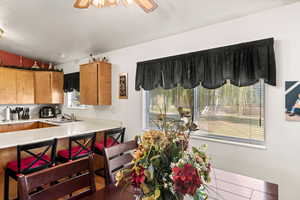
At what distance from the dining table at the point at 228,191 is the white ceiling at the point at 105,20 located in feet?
5.58

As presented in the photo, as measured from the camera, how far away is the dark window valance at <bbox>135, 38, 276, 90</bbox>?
1821 millimetres

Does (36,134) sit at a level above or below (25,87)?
below

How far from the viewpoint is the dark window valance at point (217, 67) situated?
5.98 ft

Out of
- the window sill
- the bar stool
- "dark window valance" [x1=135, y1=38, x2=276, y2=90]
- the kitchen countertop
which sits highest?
"dark window valance" [x1=135, y1=38, x2=276, y2=90]

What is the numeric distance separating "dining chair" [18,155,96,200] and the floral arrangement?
A: 1.55ft

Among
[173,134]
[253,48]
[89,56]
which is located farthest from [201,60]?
[89,56]

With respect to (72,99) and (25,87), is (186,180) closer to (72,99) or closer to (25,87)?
(72,99)

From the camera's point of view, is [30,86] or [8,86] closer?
[8,86]

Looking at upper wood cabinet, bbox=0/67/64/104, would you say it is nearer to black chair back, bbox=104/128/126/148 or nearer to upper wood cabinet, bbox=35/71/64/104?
upper wood cabinet, bbox=35/71/64/104

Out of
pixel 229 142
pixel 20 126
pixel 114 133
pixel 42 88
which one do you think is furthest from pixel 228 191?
pixel 42 88

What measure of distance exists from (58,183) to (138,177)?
0.64 meters

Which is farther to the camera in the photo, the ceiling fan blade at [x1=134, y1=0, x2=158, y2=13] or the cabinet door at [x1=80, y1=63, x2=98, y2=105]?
the cabinet door at [x1=80, y1=63, x2=98, y2=105]

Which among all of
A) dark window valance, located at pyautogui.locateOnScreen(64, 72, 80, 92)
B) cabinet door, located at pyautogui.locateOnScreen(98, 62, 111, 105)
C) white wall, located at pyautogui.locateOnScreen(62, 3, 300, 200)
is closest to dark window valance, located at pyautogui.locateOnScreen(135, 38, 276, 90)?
white wall, located at pyautogui.locateOnScreen(62, 3, 300, 200)

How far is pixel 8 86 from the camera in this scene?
3889 mm
